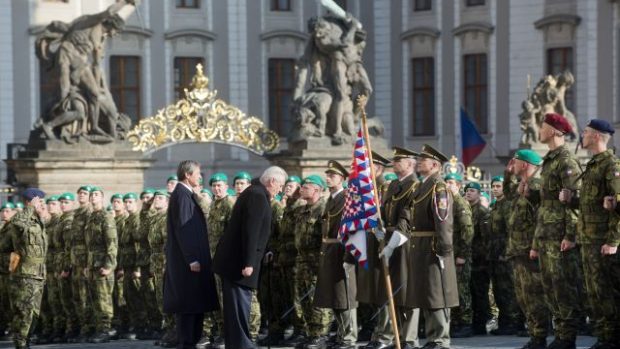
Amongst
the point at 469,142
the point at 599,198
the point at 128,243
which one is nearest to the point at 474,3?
the point at 469,142

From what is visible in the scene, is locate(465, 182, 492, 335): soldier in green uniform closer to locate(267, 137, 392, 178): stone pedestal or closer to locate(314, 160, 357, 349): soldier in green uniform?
locate(314, 160, 357, 349): soldier in green uniform

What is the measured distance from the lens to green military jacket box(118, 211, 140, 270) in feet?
64.1

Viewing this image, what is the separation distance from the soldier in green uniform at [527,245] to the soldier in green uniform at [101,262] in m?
5.63

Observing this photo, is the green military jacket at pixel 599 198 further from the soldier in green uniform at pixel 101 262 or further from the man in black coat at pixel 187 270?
the soldier in green uniform at pixel 101 262

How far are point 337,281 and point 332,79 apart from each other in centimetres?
953

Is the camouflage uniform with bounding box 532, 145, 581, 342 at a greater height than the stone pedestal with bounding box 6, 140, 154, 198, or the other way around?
the stone pedestal with bounding box 6, 140, 154, 198

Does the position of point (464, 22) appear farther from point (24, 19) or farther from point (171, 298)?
point (171, 298)

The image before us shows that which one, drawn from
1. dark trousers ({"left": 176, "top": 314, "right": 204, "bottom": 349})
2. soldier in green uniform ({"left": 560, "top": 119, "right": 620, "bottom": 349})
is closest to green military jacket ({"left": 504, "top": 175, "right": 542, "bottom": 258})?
soldier in green uniform ({"left": 560, "top": 119, "right": 620, "bottom": 349})

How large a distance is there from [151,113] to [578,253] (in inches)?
1227

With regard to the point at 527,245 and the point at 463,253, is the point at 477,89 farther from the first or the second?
the point at 527,245

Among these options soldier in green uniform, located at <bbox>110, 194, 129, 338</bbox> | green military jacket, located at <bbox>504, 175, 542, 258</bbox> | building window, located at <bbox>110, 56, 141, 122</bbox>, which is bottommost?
soldier in green uniform, located at <bbox>110, 194, 129, 338</bbox>

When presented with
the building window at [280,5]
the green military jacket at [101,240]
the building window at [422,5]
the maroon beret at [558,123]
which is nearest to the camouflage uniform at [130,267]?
the green military jacket at [101,240]

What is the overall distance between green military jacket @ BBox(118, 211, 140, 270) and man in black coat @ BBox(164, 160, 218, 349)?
14.7 feet

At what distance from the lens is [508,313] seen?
58.4 ft
